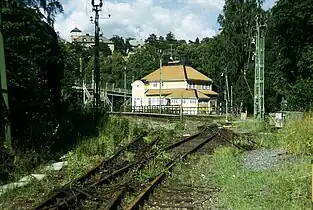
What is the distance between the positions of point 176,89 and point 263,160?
69264 mm

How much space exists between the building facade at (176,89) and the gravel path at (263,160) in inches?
2389

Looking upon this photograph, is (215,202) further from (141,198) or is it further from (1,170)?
(1,170)

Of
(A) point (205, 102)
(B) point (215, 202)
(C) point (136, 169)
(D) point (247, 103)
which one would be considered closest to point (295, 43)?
(D) point (247, 103)

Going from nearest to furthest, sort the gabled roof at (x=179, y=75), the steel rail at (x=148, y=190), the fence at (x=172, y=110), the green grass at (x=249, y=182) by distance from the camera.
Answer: the steel rail at (x=148, y=190) → the green grass at (x=249, y=182) → the fence at (x=172, y=110) → the gabled roof at (x=179, y=75)

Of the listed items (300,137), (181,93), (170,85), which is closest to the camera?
(300,137)

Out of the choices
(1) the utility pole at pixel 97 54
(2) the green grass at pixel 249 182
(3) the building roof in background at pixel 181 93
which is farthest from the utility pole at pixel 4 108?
(3) the building roof in background at pixel 181 93

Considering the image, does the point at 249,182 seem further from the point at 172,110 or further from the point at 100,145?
the point at 172,110

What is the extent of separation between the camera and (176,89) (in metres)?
83.4

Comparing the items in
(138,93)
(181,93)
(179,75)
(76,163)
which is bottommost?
(76,163)

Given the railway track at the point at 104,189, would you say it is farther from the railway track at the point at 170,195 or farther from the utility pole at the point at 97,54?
the utility pole at the point at 97,54

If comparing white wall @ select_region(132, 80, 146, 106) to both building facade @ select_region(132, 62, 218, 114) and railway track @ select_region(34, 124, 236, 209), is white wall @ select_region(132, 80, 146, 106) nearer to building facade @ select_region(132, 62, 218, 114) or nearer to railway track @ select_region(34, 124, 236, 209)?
building facade @ select_region(132, 62, 218, 114)

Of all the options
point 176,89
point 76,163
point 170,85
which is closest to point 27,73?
point 76,163

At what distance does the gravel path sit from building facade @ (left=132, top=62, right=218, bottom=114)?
60.7 metres

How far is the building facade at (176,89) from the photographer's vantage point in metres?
78.1
